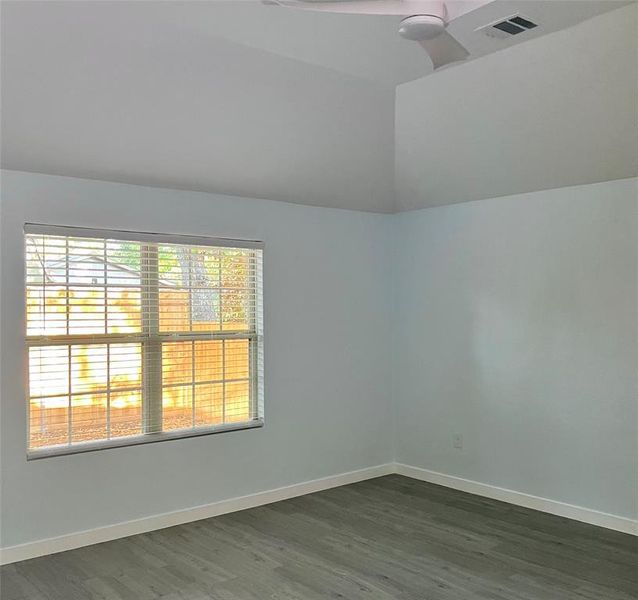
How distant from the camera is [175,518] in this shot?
459 centimetres

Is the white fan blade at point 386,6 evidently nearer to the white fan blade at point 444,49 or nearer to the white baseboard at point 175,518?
the white fan blade at point 444,49

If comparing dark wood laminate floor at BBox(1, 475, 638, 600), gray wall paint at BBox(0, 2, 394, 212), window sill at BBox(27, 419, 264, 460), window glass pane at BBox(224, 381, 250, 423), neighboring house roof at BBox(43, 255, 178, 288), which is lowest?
dark wood laminate floor at BBox(1, 475, 638, 600)

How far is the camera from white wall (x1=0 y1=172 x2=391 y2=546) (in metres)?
3.99

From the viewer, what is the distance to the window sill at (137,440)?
4109 millimetres

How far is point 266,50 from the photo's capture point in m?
3.84

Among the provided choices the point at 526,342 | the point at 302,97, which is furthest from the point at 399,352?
the point at 302,97

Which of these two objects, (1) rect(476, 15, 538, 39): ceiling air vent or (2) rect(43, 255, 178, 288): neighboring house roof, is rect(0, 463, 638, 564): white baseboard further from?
(1) rect(476, 15, 538, 39): ceiling air vent

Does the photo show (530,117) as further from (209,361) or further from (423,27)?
(209,361)

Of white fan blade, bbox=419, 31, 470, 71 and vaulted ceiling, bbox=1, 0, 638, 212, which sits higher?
vaulted ceiling, bbox=1, 0, 638, 212

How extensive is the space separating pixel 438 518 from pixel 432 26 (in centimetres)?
349

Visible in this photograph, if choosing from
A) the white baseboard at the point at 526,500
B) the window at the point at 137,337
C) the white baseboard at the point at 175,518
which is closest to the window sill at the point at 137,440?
the window at the point at 137,337

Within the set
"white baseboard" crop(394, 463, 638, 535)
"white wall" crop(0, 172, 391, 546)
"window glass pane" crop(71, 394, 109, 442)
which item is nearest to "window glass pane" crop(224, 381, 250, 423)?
"white wall" crop(0, 172, 391, 546)

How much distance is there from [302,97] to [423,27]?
2.11 m

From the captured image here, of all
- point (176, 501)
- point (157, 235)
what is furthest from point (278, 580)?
point (157, 235)
